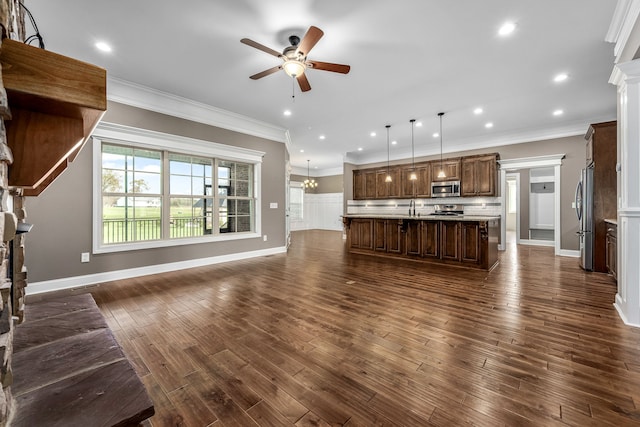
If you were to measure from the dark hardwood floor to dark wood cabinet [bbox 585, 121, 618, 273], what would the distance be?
857mm

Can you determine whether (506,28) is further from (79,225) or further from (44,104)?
(79,225)

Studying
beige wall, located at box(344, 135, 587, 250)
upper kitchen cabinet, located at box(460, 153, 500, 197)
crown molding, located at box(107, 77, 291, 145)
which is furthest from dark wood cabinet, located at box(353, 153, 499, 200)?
crown molding, located at box(107, 77, 291, 145)

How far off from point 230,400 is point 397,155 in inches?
326

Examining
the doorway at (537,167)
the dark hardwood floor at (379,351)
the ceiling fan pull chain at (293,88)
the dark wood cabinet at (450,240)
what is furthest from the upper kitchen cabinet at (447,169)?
the ceiling fan pull chain at (293,88)

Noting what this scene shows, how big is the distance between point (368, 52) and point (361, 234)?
12.9 feet

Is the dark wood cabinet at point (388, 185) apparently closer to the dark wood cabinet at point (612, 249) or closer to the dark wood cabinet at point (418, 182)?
the dark wood cabinet at point (418, 182)

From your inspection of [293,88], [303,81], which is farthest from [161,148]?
[303,81]

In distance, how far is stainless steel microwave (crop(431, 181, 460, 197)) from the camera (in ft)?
23.6

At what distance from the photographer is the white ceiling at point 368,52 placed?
2.58 m

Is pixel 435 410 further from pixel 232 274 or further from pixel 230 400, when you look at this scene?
pixel 232 274

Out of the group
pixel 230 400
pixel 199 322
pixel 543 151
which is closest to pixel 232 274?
pixel 199 322

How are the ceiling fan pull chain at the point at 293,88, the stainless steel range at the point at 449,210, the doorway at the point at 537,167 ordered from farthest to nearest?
1. the stainless steel range at the point at 449,210
2. the doorway at the point at 537,167
3. the ceiling fan pull chain at the point at 293,88

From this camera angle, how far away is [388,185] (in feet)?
27.5

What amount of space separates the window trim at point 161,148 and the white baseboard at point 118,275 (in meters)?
0.33
